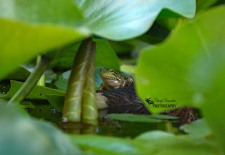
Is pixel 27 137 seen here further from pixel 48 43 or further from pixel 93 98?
pixel 93 98

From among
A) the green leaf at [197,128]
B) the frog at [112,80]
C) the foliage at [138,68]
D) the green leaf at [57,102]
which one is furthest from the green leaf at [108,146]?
the frog at [112,80]

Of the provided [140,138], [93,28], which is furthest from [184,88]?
[93,28]

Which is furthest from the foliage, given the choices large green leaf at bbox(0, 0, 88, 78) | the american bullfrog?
the american bullfrog

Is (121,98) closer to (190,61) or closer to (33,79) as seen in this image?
(33,79)

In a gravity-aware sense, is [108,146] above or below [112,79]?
below

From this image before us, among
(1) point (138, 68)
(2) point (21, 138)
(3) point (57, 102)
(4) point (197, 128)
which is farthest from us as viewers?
(3) point (57, 102)

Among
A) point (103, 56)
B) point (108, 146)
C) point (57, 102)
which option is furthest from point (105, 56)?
point (108, 146)
